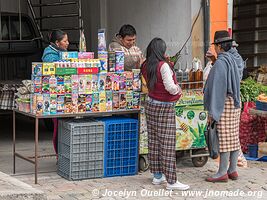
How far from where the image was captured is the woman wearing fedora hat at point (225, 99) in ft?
23.1

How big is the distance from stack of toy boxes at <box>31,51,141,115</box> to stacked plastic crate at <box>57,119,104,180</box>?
8.2 inches

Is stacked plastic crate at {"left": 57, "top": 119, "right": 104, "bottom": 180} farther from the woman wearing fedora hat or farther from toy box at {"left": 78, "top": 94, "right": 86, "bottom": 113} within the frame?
the woman wearing fedora hat

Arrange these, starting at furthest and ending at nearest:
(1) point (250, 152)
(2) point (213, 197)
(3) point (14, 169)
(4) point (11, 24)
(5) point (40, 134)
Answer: (4) point (11, 24), (5) point (40, 134), (1) point (250, 152), (3) point (14, 169), (2) point (213, 197)

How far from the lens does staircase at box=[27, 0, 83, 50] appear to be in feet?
43.8

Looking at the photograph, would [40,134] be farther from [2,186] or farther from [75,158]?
[2,186]

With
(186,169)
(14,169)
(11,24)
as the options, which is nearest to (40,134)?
(11,24)

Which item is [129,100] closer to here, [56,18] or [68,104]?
[68,104]

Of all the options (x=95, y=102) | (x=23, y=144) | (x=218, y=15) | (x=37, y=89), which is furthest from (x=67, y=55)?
(x=23, y=144)

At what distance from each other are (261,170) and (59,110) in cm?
297

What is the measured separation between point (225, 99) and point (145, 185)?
1.41 metres

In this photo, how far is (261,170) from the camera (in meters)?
8.16

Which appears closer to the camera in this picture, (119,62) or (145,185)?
(145,185)

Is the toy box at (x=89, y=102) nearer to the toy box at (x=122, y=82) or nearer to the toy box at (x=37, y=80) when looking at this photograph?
the toy box at (x=122, y=82)

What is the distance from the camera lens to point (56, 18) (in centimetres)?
1416
